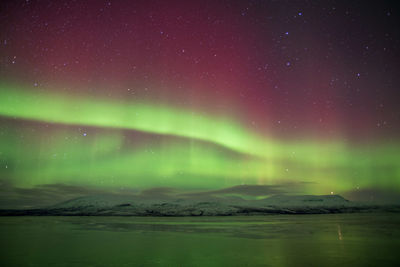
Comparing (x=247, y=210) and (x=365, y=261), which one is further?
(x=247, y=210)

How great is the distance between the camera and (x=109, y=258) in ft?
42.7

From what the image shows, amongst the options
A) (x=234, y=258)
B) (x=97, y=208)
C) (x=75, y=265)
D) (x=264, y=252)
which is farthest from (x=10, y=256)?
(x=97, y=208)

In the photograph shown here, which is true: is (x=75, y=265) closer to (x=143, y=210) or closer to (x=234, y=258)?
(x=234, y=258)

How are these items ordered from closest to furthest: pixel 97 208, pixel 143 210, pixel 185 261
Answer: pixel 185 261 < pixel 143 210 < pixel 97 208

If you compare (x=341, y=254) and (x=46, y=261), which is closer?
(x=46, y=261)

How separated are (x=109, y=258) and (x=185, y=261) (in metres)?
3.31

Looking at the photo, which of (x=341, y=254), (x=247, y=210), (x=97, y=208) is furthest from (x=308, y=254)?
(x=97, y=208)

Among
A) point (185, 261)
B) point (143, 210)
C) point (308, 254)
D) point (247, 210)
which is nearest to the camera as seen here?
point (185, 261)

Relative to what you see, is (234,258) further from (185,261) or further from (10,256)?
(10,256)

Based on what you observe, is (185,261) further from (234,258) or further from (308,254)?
(308,254)

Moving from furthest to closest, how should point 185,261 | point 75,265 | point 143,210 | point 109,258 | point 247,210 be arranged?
point 143,210 → point 247,210 → point 109,258 → point 185,261 → point 75,265

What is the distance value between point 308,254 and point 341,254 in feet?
4.73

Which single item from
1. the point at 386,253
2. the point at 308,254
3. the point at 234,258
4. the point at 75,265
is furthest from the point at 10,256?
the point at 386,253

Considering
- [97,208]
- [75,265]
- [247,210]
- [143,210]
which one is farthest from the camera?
[97,208]
